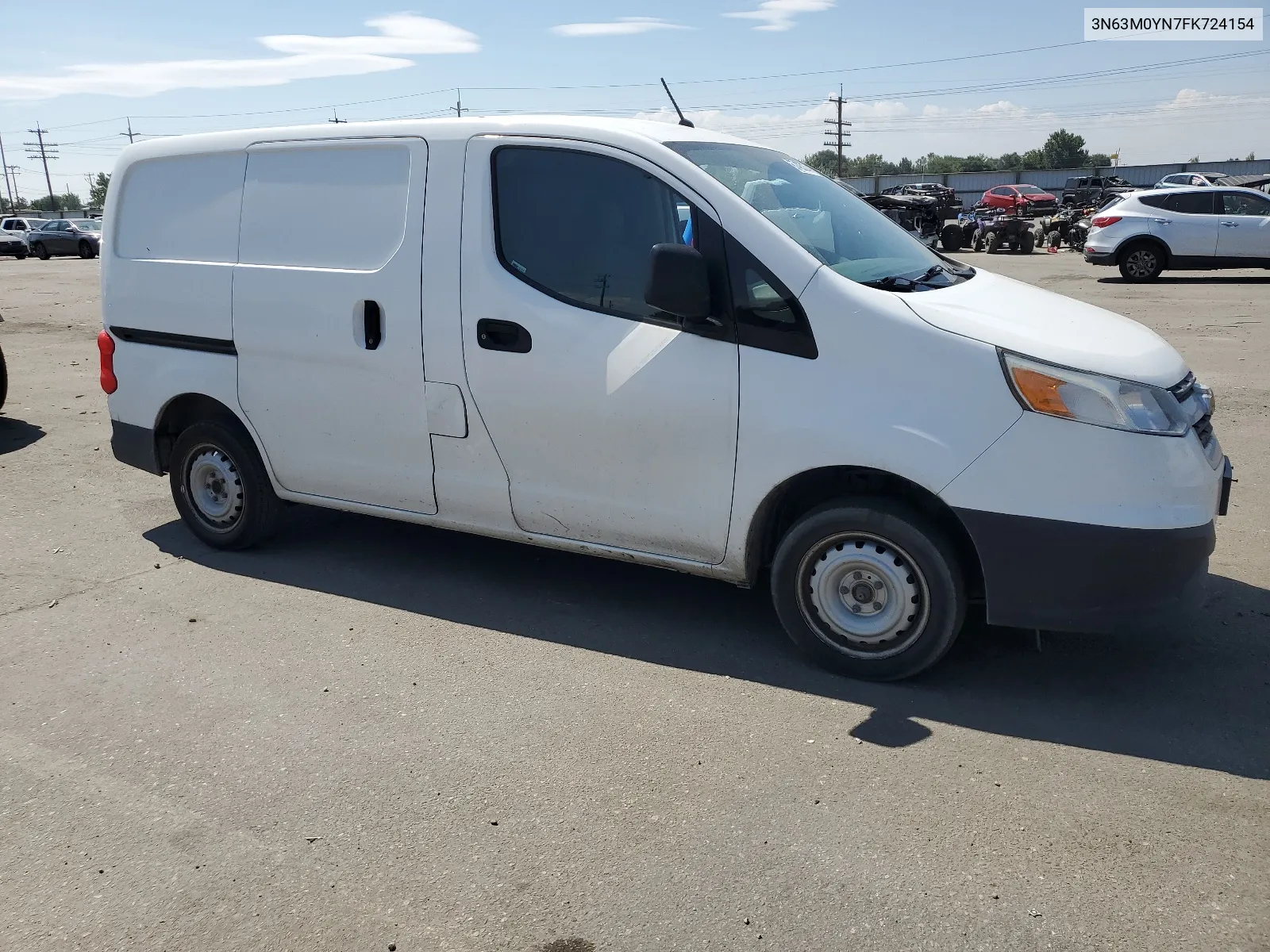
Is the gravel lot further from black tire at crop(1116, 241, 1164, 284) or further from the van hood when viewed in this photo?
black tire at crop(1116, 241, 1164, 284)

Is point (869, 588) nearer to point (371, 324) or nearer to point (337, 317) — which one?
point (371, 324)

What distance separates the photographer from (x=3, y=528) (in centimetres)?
637

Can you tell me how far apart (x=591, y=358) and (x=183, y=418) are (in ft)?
8.81

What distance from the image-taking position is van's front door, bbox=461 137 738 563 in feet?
13.8

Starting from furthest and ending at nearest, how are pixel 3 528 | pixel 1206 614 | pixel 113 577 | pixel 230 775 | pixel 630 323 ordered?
pixel 3 528, pixel 113 577, pixel 1206 614, pixel 630 323, pixel 230 775

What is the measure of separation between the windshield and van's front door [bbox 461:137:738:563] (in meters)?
0.29

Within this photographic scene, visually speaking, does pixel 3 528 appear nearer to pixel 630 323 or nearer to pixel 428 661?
pixel 428 661

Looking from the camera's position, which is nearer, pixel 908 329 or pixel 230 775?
pixel 230 775

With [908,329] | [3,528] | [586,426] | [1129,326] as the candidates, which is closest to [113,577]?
[3,528]

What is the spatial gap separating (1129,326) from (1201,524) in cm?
103

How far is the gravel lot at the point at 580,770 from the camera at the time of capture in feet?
9.34

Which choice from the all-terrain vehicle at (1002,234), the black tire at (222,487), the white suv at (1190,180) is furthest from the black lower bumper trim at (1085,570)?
the white suv at (1190,180)

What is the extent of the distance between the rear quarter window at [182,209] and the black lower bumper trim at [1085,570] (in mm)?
3763

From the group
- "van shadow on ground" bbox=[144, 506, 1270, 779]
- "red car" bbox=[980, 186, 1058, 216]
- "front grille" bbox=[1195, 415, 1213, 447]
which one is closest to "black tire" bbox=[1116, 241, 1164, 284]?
"van shadow on ground" bbox=[144, 506, 1270, 779]
